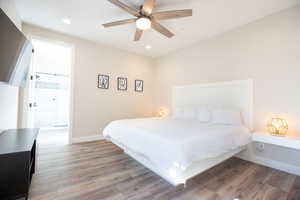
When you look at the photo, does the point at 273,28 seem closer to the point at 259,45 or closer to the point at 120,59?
the point at 259,45

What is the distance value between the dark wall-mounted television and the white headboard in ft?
12.0

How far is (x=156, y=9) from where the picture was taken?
97.7 inches

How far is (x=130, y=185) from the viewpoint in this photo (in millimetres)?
1835

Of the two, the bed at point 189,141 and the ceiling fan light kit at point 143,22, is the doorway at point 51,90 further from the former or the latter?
the bed at point 189,141

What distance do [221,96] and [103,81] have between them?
3301 millimetres

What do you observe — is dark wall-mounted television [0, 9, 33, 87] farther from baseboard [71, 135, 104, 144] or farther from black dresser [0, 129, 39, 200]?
baseboard [71, 135, 104, 144]

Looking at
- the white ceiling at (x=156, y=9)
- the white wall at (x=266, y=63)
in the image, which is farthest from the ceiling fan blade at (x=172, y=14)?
the white wall at (x=266, y=63)

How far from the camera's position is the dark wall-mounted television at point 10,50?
1446 mm

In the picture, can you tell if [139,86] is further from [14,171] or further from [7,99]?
[14,171]

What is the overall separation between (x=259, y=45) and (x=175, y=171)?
9.55 ft

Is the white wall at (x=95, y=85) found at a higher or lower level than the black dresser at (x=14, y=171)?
higher

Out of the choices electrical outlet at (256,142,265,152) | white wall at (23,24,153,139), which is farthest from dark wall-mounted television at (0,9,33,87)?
electrical outlet at (256,142,265,152)

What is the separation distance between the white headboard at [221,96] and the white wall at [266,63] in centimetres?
12

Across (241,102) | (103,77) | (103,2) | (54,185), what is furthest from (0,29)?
(241,102)
